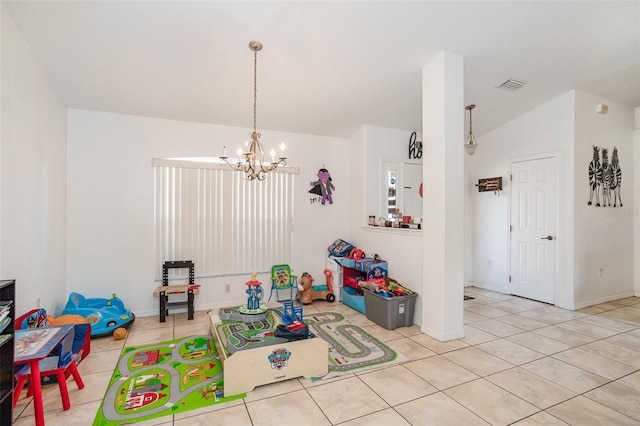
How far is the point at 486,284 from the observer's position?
18.2 ft

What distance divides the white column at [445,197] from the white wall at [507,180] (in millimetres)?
2296

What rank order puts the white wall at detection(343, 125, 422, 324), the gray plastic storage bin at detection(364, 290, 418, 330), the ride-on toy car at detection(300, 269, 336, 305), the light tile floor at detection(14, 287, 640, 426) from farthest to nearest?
the ride-on toy car at detection(300, 269, 336, 305) < the white wall at detection(343, 125, 422, 324) < the gray plastic storage bin at detection(364, 290, 418, 330) < the light tile floor at detection(14, 287, 640, 426)

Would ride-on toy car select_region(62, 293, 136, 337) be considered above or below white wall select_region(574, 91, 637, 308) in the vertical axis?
below

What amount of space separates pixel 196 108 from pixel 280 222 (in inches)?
80.5

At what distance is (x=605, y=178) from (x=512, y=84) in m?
2.29

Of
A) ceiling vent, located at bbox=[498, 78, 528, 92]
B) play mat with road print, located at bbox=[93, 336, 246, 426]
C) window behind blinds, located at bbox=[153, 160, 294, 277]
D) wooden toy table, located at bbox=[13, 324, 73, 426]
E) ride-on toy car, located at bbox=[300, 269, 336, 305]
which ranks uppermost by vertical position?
ceiling vent, located at bbox=[498, 78, 528, 92]

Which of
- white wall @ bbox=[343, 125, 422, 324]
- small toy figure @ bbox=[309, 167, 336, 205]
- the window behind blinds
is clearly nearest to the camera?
white wall @ bbox=[343, 125, 422, 324]

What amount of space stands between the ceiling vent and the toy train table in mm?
3982

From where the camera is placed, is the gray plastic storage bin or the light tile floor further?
the gray plastic storage bin

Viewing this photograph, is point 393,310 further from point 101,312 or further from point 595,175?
point 595,175

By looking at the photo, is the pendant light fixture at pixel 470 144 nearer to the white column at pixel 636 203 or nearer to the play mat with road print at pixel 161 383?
the white column at pixel 636 203

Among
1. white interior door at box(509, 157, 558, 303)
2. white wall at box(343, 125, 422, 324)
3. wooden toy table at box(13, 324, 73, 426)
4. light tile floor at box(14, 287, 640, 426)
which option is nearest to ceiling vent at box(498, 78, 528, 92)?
white interior door at box(509, 157, 558, 303)

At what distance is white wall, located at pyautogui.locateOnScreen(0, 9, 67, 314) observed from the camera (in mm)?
2334

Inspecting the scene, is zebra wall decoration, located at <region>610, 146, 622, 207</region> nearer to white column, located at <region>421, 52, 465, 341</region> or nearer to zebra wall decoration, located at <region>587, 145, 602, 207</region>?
zebra wall decoration, located at <region>587, 145, 602, 207</region>
